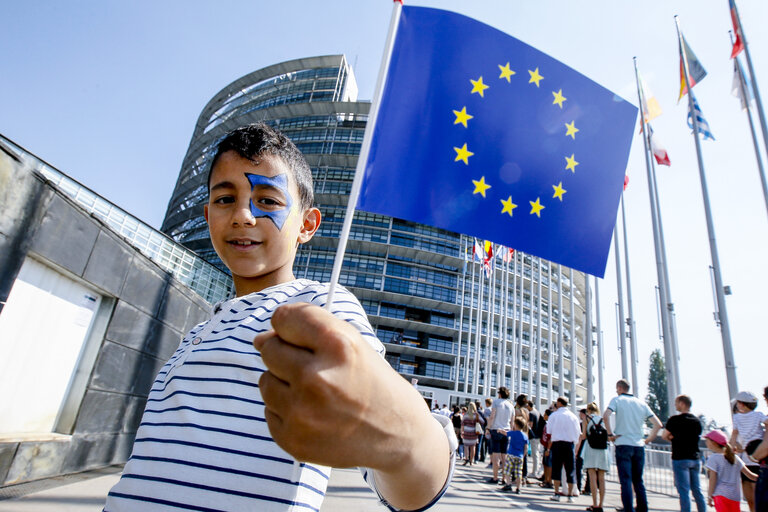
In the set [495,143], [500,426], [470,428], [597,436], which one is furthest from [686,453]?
[470,428]

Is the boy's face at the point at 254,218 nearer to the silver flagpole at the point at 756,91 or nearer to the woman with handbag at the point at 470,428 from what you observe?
the silver flagpole at the point at 756,91

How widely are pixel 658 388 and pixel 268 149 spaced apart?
7747 cm

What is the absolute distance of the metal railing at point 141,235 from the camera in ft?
16.6

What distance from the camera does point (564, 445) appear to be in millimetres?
7961

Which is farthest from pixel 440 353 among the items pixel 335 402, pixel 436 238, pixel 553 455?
pixel 335 402

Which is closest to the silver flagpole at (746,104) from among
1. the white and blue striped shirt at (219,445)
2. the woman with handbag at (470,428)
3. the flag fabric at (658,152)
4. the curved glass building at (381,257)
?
the flag fabric at (658,152)

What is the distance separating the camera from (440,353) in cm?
4119

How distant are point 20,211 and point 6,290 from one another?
0.81 meters

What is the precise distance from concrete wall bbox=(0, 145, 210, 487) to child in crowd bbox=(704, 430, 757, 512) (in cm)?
771

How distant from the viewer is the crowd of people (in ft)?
16.0

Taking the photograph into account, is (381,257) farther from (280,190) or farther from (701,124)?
(280,190)

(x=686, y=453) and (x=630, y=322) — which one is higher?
(x=630, y=322)

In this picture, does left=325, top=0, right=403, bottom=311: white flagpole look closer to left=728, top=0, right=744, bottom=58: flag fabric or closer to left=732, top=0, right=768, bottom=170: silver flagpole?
left=732, top=0, right=768, bottom=170: silver flagpole

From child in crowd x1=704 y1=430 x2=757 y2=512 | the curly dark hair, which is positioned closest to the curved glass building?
child in crowd x1=704 y1=430 x2=757 y2=512
